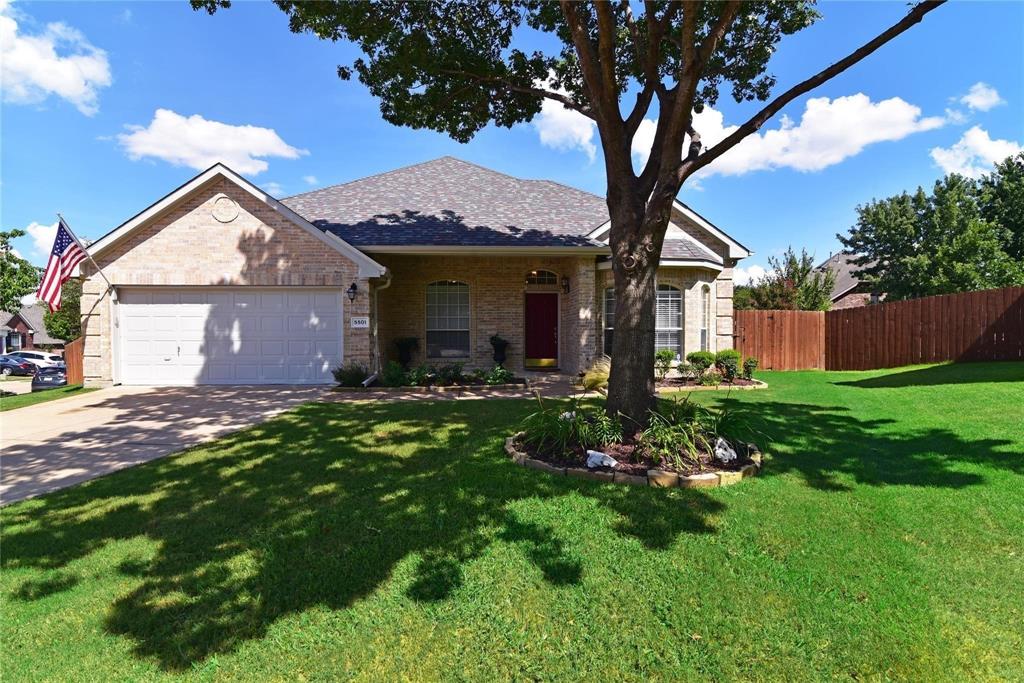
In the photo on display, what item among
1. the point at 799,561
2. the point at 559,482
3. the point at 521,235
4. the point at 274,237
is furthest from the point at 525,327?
the point at 799,561

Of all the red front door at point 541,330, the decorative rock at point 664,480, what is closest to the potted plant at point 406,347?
the red front door at point 541,330

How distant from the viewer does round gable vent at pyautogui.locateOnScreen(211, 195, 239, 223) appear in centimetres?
1186

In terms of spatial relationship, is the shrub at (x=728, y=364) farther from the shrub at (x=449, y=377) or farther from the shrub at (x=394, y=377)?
the shrub at (x=394, y=377)

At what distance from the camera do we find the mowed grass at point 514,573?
257 cm

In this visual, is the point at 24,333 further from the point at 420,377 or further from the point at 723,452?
the point at 723,452

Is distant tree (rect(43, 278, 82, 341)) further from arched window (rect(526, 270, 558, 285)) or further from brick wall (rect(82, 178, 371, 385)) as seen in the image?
arched window (rect(526, 270, 558, 285))

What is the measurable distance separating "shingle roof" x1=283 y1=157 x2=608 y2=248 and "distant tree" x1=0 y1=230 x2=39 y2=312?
16769 mm

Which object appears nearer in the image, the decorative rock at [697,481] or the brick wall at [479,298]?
the decorative rock at [697,481]

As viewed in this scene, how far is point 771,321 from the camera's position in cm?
1678

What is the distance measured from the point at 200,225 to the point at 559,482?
38.5ft

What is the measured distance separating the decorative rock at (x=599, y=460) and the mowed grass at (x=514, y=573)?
34cm

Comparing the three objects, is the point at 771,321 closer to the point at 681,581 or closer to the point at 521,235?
the point at 521,235

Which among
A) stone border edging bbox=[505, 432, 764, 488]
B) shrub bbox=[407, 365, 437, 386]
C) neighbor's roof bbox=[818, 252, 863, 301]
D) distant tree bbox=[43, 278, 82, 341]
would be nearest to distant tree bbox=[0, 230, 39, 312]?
distant tree bbox=[43, 278, 82, 341]

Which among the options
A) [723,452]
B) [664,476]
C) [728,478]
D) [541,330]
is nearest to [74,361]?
[541,330]
